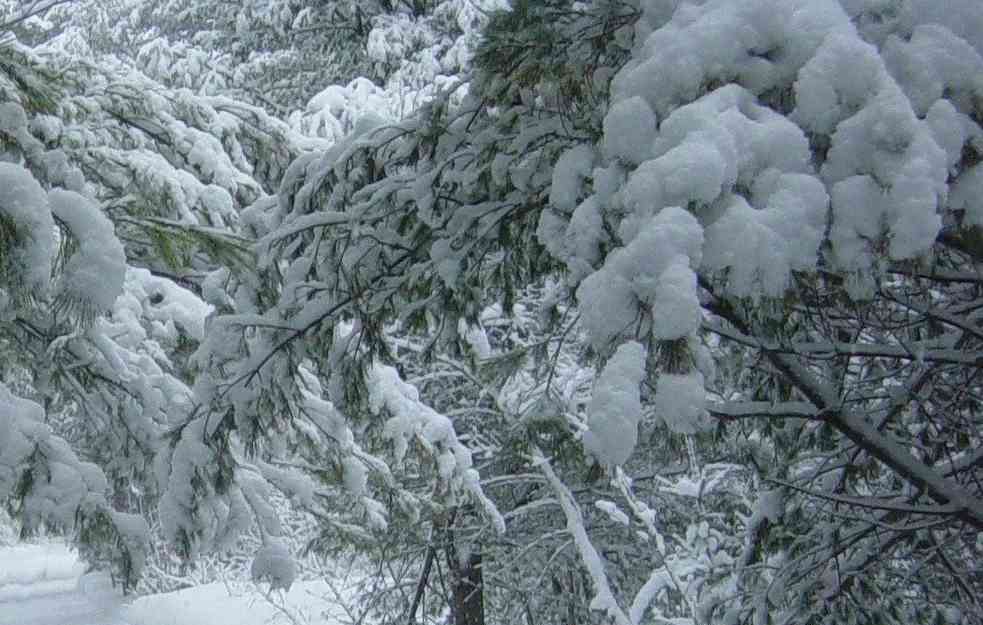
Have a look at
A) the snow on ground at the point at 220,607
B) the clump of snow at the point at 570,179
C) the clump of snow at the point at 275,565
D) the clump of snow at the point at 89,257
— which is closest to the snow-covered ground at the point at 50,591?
the snow on ground at the point at 220,607

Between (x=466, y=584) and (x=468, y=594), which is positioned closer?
(x=468, y=594)

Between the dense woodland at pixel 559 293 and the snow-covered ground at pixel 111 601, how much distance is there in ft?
16.0

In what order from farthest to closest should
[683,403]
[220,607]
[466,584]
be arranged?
[220,607] → [466,584] → [683,403]

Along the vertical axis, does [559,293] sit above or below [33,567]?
above

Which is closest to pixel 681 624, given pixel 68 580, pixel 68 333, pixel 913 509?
pixel 913 509

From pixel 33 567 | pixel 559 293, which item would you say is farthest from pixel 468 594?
pixel 33 567

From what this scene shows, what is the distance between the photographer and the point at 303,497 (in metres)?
5.27

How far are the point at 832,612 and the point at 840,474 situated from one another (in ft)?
1.76

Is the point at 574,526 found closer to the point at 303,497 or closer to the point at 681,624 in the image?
the point at 681,624

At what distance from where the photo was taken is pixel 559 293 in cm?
397

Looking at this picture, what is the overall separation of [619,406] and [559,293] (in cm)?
237

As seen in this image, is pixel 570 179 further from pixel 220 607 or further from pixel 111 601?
pixel 111 601

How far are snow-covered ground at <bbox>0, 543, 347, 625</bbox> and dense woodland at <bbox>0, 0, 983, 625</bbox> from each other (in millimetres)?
4874

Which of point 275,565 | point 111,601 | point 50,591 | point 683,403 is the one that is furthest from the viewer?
point 50,591
